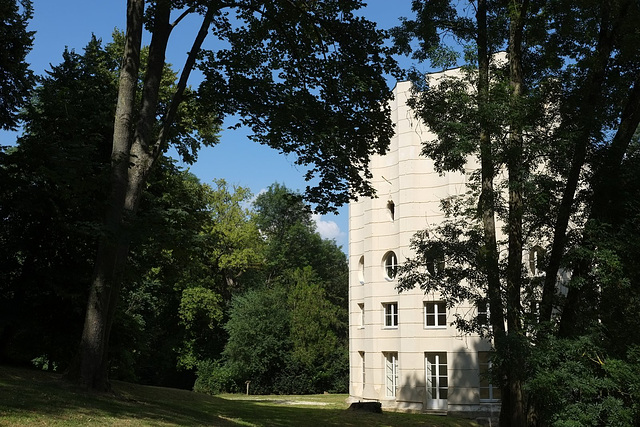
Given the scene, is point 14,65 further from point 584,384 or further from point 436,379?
point 436,379

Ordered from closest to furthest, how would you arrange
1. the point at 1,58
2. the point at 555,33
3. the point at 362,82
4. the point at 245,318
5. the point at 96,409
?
the point at 96,409 → the point at 362,82 → the point at 555,33 → the point at 1,58 → the point at 245,318

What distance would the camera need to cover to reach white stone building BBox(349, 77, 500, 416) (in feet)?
86.6

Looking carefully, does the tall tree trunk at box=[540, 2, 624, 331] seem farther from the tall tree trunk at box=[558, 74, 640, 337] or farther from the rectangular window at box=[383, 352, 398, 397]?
the rectangular window at box=[383, 352, 398, 397]

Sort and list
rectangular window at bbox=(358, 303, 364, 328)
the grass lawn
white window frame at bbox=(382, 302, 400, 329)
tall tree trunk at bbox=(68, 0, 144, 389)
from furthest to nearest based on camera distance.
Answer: rectangular window at bbox=(358, 303, 364, 328) → white window frame at bbox=(382, 302, 400, 329) → tall tree trunk at bbox=(68, 0, 144, 389) → the grass lawn

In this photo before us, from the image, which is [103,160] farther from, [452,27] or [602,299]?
[602,299]

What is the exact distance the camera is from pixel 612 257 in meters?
11.6

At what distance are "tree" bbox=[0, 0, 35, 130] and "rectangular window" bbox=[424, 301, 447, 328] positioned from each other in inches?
736

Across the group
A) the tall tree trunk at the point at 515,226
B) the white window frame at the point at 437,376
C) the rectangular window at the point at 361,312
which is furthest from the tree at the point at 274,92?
the rectangular window at the point at 361,312

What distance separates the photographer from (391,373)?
2886cm

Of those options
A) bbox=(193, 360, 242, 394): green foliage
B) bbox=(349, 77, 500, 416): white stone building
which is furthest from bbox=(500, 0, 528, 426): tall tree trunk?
bbox=(193, 360, 242, 394): green foliage

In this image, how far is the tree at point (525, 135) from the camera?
12.8 meters

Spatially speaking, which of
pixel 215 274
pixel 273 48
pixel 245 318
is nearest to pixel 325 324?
pixel 245 318

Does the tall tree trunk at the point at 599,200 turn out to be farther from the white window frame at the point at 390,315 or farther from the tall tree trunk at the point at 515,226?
the white window frame at the point at 390,315

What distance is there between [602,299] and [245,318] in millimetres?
30775
